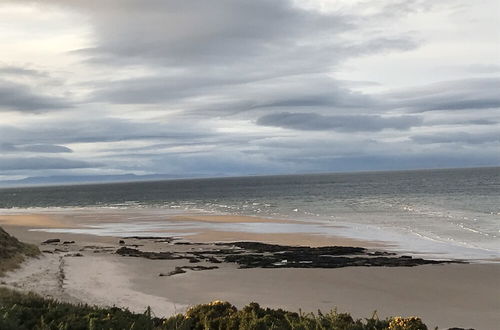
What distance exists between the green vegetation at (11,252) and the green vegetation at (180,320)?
12.5m

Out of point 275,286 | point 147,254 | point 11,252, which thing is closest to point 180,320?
point 275,286

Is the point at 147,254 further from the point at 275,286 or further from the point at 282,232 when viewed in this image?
the point at 282,232

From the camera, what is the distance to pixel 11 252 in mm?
22469

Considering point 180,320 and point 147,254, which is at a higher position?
point 180,320

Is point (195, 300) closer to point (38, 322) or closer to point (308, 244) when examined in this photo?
point (38, 322)

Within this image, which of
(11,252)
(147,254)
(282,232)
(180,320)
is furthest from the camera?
(282,232)

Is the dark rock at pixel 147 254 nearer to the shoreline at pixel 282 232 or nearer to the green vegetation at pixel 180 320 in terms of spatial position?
the shoreline at pixel 282 232

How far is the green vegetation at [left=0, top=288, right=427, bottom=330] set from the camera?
7.60 metres

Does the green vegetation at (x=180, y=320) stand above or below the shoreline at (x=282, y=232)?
above

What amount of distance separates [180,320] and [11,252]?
16866mm

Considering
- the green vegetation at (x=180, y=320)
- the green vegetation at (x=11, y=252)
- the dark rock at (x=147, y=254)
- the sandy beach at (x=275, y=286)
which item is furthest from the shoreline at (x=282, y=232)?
the green vegetation at (x=180, y=320)

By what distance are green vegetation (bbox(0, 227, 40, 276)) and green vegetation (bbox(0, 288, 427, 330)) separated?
12.5m

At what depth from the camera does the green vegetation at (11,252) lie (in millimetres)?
20709

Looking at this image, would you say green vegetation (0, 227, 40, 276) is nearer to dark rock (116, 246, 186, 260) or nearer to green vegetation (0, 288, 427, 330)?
dark rock (116, 246, 186, 260)
